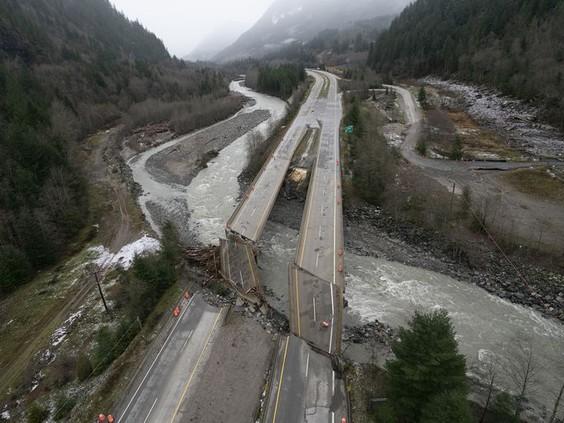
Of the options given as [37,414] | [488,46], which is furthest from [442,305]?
[488,46]

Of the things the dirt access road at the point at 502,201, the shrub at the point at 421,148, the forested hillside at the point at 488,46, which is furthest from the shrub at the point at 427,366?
the forested hillside at the point at 488,46

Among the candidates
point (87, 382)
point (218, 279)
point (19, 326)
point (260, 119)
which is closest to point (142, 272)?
point (218, 279)

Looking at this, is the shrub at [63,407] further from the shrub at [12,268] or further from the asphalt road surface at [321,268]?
the shrub at [12,268]

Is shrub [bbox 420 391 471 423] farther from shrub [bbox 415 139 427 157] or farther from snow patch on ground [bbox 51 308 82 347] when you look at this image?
shrub [bbox 415 139 427 157]

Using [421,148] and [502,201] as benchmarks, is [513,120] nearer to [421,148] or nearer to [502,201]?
[421,148]

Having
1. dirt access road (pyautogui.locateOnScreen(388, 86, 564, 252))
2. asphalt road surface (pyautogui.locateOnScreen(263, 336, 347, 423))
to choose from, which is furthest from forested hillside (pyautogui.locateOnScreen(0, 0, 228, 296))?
dirt access road (pyautogui.locateOnScreen(388, 86, 564, 252))

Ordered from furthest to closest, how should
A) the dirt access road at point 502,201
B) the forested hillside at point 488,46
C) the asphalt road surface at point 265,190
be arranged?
the forested hillside at point 488,46, the asphalt road surface at point 265,190, the dirt access road at point 502,201

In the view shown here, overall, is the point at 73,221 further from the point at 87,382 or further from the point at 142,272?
the point at 87,382

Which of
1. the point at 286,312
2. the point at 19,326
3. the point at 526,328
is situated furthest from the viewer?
the point at 19,326
